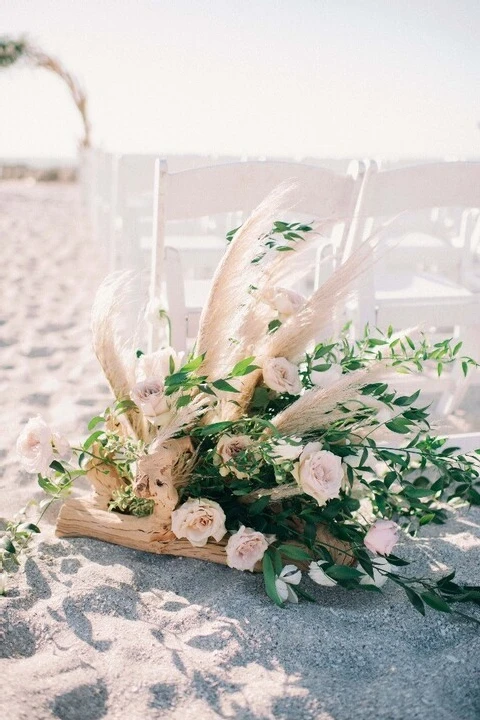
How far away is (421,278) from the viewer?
2.92 meters

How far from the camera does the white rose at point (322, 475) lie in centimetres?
131

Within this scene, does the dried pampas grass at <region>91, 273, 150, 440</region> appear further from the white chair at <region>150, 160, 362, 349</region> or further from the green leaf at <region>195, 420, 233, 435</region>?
the white chair at <region>150, 160, 362, 349</region>

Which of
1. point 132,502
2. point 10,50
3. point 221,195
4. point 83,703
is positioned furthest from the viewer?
point 10,50

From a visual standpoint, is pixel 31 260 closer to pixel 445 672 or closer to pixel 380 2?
pixel 380 2

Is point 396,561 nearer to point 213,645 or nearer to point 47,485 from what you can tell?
point 213,645

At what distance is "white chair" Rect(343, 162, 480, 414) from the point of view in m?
2.02

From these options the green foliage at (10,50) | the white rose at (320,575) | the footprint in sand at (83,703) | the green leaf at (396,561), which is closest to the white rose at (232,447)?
the white rose at (320,575)

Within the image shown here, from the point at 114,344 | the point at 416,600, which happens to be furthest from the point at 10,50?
the point at 416,600

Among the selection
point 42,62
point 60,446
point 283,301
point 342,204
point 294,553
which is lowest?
point 294,553

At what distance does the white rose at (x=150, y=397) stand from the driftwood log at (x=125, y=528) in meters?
0.21

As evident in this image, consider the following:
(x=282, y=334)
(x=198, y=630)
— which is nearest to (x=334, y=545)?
(x=198, y=630)

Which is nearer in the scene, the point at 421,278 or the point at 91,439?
the point at 91,439

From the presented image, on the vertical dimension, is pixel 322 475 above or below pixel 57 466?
above

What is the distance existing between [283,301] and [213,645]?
0.66 m
